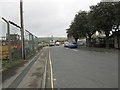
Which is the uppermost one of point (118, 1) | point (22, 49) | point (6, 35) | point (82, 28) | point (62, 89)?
point (118, 1)

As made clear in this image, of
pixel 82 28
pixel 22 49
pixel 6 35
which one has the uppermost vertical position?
pixel 82 28

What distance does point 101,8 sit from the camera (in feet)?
100

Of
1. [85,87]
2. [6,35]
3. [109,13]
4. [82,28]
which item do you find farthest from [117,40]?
[85,87]

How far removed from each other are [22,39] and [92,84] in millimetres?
9934

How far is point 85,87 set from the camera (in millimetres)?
6223

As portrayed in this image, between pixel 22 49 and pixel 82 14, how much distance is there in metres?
34.7

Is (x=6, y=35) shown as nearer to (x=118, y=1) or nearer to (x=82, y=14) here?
(x=118, y=1)

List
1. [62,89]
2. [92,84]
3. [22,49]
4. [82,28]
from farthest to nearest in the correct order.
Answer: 1. [82,28]
2. [22,49]
3. [92,84]
4. [62,89]

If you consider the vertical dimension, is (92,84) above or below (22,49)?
below

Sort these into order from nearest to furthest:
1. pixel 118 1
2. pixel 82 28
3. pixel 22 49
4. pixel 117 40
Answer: pixel 22 49, pixel 118 1, pixel 117 40, pixel 82 28

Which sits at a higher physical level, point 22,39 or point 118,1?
point 118,1

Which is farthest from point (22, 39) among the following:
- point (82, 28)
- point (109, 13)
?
point (82, 28)

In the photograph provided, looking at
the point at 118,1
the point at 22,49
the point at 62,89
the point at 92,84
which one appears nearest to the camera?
the point at 62,89

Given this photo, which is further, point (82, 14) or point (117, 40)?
point (82, 14)
